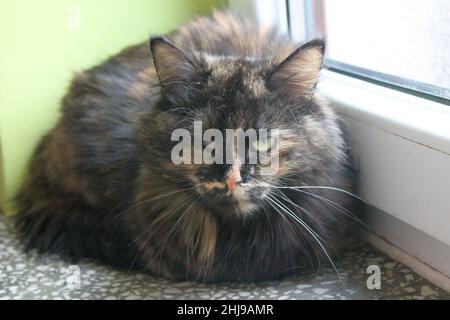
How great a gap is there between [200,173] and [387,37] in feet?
1.81

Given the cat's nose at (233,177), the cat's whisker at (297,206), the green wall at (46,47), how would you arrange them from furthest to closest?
the green wall at (46,47) < the cat's whisker at (297,206) < the cat's nose at (233,177)

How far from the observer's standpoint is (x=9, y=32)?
1.51 metres

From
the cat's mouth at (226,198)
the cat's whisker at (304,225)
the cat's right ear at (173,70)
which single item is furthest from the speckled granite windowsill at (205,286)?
the cat's right ear at (173,70)

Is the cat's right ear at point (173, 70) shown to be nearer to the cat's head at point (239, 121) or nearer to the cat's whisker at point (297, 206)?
the cat's head at point (239, 121)

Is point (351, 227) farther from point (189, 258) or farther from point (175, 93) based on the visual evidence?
point (175, 93)

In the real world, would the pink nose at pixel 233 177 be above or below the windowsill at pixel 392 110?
below

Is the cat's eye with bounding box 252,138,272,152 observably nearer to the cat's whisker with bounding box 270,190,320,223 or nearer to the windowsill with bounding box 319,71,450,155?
the cat's whisker with bounding box 270,190,320,223

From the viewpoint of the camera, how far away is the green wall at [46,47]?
153 cm

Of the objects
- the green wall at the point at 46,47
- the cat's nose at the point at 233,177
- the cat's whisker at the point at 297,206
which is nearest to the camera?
the cat's nose at the point at 233,177

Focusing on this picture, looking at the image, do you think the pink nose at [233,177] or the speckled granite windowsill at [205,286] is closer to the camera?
the pink nose at [233,177]

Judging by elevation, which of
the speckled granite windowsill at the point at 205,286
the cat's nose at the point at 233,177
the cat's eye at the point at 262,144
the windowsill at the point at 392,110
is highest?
the windowsill at the point at 392,110

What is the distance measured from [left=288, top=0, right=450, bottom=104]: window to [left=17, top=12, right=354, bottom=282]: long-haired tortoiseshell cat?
0.16 m

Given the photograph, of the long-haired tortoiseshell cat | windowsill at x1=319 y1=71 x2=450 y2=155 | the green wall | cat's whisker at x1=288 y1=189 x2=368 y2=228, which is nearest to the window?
windowsill at x1=319 y1=71 x2=450 y2=155

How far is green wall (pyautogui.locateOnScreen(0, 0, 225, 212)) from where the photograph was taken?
5.01ft
